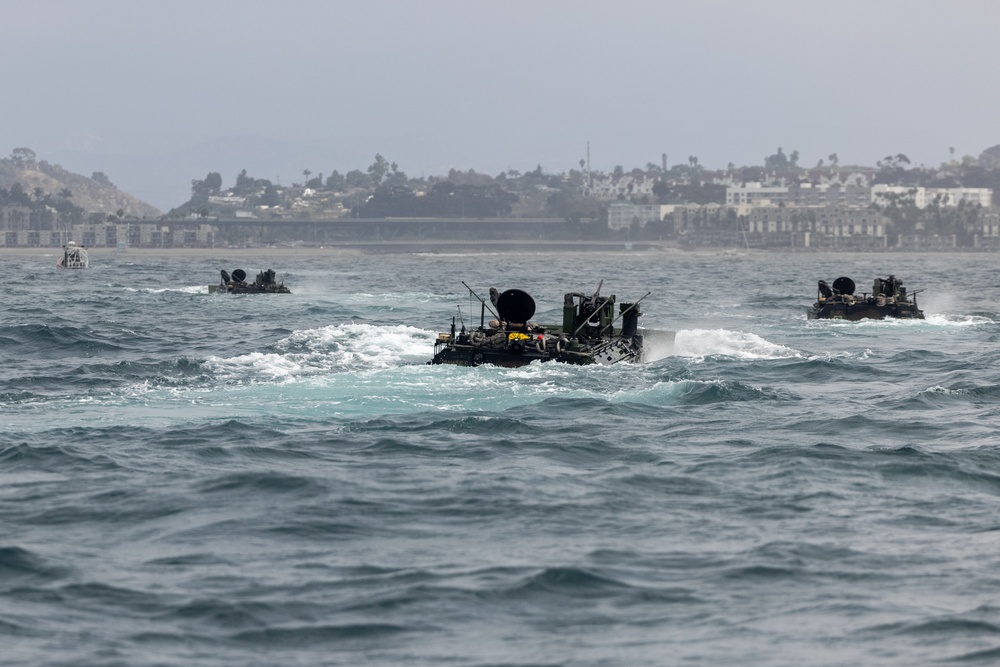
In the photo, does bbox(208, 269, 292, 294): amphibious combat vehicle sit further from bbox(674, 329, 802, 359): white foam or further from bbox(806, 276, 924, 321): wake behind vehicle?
bbox(674, 329, 802, 359): white foam

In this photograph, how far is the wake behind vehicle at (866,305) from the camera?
69.0 m

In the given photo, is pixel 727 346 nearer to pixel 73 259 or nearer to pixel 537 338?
pixel 537 338

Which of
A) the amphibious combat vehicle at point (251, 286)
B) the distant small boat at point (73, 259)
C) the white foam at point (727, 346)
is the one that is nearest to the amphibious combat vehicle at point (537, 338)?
the white foam at point (727, 346)

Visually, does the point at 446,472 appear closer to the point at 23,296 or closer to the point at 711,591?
the point at 711,591

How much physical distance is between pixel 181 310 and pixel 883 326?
36003mm

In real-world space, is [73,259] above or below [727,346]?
below

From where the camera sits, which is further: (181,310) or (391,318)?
(181,310)

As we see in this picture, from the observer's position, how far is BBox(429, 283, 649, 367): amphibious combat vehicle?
147 ft

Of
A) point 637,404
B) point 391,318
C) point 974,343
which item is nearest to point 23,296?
point 391,318

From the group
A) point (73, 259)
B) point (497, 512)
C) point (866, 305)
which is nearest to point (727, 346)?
point (866, 305)

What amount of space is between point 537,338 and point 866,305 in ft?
92.4

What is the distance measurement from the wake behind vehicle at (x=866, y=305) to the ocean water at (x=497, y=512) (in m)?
19.5

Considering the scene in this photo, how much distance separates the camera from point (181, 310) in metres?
81.9

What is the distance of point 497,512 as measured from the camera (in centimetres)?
2520
